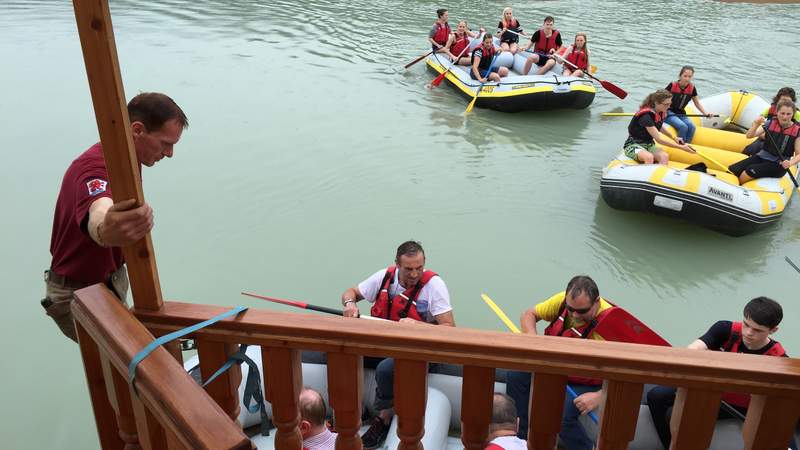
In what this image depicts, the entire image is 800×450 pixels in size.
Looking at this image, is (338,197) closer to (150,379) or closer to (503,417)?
(503,417)

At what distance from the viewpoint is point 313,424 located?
2824 millimetres

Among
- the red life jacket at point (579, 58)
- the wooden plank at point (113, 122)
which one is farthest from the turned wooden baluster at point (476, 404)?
the red life jacket at point (579, 58)

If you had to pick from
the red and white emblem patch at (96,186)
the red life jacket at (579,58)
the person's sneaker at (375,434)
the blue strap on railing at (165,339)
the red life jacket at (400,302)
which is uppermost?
the red and white emblem patch at (96,186)

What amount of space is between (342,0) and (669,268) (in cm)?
1555

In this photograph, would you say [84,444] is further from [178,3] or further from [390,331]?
[178,3]

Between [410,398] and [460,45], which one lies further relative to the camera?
[460,45]

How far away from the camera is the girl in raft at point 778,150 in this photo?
6660 millimetres

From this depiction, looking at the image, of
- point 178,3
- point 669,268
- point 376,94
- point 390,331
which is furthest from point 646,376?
point 178,3

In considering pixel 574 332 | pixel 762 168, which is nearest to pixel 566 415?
pixel 574 332

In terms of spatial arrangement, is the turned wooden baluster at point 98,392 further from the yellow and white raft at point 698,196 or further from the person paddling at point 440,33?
the person paddling at point 440,33

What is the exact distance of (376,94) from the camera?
A: 1045 centimetres

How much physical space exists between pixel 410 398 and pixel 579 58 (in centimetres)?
1039

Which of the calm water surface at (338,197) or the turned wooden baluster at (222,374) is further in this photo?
the calm water surface at (338,197)

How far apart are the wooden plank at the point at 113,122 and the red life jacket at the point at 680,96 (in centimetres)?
842
